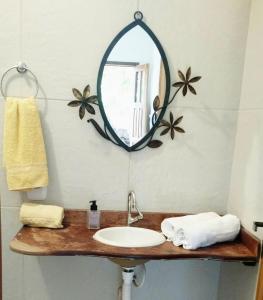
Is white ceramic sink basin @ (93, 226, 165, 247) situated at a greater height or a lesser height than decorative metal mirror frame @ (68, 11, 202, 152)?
lesser

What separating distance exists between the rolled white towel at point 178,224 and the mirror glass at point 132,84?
16.7 inches

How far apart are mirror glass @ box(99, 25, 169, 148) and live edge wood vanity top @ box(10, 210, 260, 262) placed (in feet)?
1.65

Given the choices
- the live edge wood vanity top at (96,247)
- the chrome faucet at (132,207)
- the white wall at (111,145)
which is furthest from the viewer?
the chrome faucet at (132,207)

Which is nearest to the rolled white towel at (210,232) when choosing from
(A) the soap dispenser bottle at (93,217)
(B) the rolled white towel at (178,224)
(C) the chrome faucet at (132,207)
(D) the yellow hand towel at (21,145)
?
(B) the rolled white towel at (178,224)

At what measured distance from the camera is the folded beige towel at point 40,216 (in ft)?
4.34

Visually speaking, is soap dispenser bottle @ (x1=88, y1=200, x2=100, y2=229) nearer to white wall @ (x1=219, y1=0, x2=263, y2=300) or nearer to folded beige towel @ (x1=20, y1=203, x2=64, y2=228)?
folded beige towel @ (x1=20, y1=203, x2=64, y2=228)

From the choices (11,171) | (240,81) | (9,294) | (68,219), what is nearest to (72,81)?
(11,171)

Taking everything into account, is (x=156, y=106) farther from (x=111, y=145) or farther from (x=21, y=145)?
(x=21, y=145)

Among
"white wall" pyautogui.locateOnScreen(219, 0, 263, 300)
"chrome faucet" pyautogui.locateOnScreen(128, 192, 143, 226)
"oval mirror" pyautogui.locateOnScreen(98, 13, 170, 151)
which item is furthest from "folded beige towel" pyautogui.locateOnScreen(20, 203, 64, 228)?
"white wall" pyautogui.locateOnScreen(219, 0, 263, 300)

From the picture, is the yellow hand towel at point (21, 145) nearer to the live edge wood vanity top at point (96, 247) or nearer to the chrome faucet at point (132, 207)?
the live edge wood vanity top at point (96, 247)

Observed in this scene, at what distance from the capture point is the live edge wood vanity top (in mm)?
1112

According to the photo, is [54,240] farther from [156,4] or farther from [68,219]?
[156,4]

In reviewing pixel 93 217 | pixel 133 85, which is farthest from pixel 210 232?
pixel 133 85

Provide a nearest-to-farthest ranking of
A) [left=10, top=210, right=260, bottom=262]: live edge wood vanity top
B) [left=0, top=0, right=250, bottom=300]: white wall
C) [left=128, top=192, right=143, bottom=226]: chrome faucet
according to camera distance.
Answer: [left=10, top=210, right=260, bottom=262]: live edge wood vanity top < [left=0, top=0, right=250, bottom=300]: white wall < [left=128, top=192, right=143, bottom=226]: chrome faucet
